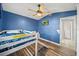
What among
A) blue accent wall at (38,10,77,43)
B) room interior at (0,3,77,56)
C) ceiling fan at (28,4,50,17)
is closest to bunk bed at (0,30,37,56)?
room interior at (0,3,77,56)

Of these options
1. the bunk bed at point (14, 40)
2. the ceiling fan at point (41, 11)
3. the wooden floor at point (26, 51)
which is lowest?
the wooden floor at point (26, 51)

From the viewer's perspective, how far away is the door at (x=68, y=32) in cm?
187

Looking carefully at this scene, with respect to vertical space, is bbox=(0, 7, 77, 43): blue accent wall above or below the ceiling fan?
below

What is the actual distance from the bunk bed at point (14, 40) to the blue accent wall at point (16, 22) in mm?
60

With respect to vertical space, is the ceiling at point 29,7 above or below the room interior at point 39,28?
above

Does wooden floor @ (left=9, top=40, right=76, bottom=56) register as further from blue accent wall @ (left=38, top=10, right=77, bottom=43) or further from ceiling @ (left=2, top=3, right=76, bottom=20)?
ceiling @ (left=2, top=3, right=76, bottom=20)

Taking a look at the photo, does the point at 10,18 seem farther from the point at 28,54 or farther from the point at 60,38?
the point at 60,38

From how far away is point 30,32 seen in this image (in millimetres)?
1914

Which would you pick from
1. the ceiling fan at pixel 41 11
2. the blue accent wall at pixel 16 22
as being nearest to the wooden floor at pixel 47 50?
the blue accent wall at pixel 16 22

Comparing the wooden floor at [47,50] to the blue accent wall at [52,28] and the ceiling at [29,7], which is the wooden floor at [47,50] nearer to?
the blue accent wall at [52,28]

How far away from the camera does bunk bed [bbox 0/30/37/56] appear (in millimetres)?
1824

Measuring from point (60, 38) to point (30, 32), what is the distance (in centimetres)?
46

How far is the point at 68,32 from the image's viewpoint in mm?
1897

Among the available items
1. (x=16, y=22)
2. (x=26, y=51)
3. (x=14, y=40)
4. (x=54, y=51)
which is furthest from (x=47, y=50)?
(x=16, y=22)
